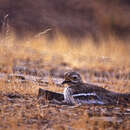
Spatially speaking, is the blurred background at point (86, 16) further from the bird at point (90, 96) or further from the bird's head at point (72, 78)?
the bird at point (90, 96)

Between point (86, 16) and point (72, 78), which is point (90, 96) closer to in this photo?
point (72, 78)

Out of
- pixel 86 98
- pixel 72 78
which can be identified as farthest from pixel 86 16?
pixel 86 98

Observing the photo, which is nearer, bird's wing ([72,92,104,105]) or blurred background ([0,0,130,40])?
bird's wing ([72,92,104,105])

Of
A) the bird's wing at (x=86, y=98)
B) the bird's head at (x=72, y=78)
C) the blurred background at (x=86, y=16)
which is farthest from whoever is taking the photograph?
the blurred background at (x=86, y=16)

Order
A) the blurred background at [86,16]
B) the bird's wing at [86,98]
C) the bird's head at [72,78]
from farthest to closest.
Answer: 1. the blurred background at [86,16]
2. the bird's head at [72,78]
3. the bird's wing at [86,98]

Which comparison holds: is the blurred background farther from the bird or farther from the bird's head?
the bird

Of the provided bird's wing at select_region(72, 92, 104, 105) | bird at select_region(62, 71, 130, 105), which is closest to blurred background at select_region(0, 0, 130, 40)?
bird at select_region(62, 71, 130, 105)

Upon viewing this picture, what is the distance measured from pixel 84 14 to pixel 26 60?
20.6 m

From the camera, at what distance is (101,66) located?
13891 millimetres

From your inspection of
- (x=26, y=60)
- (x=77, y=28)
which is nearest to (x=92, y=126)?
(x=26, y=60)

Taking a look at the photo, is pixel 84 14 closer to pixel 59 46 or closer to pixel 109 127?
pixel 59 46

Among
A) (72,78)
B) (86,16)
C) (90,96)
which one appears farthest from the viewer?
(86,16)

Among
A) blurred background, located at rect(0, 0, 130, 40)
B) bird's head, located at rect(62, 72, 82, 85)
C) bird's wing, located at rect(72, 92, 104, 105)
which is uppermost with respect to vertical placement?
blurred background, located at rect(0, 0, 130, 40)

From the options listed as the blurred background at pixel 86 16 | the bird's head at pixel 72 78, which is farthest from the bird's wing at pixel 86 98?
the blurred background at pixel 86 16
